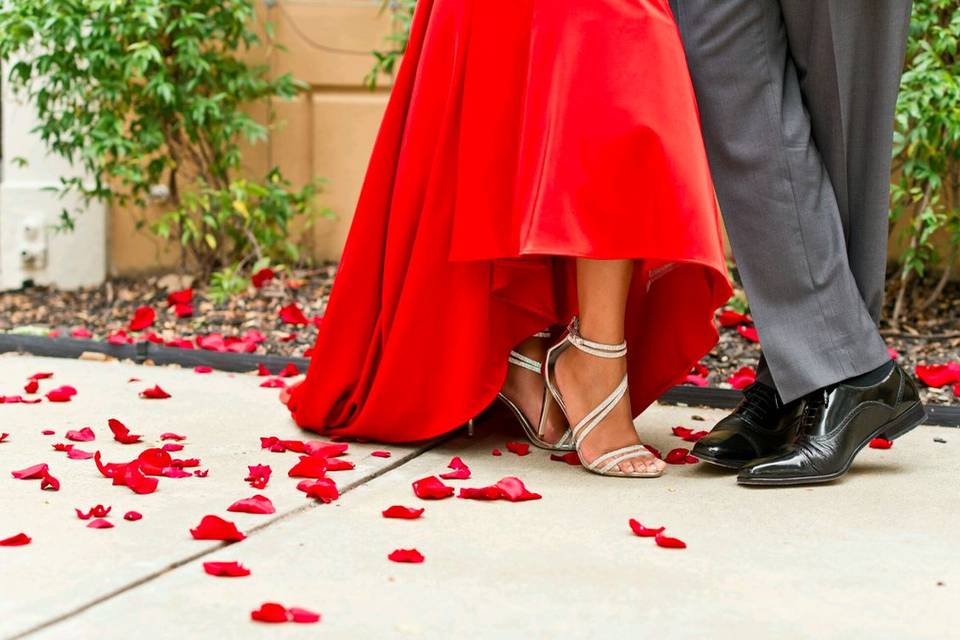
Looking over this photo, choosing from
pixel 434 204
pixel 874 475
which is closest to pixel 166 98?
pixel 434 204

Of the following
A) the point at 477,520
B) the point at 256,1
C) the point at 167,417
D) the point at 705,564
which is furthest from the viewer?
the point at 256,1

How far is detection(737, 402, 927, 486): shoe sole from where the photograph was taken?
2107mm

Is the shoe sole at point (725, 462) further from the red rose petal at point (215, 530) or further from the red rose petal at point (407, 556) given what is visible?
the red rose petal at point (215, 530)

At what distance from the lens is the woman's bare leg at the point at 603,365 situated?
222 centimetres

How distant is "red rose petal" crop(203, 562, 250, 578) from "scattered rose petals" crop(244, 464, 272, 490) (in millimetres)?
448

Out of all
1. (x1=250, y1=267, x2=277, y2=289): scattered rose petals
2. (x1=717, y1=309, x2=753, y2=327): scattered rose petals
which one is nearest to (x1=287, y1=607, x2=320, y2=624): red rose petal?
(x1=717, y1=309, x2=753, y2=327): scattered rose petals

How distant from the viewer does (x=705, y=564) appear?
1.65 m

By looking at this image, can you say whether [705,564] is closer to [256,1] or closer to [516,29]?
[516,29]

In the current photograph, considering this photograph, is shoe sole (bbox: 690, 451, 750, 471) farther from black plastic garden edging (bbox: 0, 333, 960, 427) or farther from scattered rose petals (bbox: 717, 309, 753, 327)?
scattered rose petals (bbox: 717, 309, 753, 327)

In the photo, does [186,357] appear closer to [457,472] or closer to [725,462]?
[457,472]

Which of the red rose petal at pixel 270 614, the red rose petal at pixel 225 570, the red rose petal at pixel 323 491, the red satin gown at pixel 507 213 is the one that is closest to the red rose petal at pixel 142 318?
A: the red satin gown at pixel 507 213

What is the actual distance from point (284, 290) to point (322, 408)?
197cm

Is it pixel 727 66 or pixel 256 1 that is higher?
pixel 256 1

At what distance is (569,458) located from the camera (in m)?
2.36
